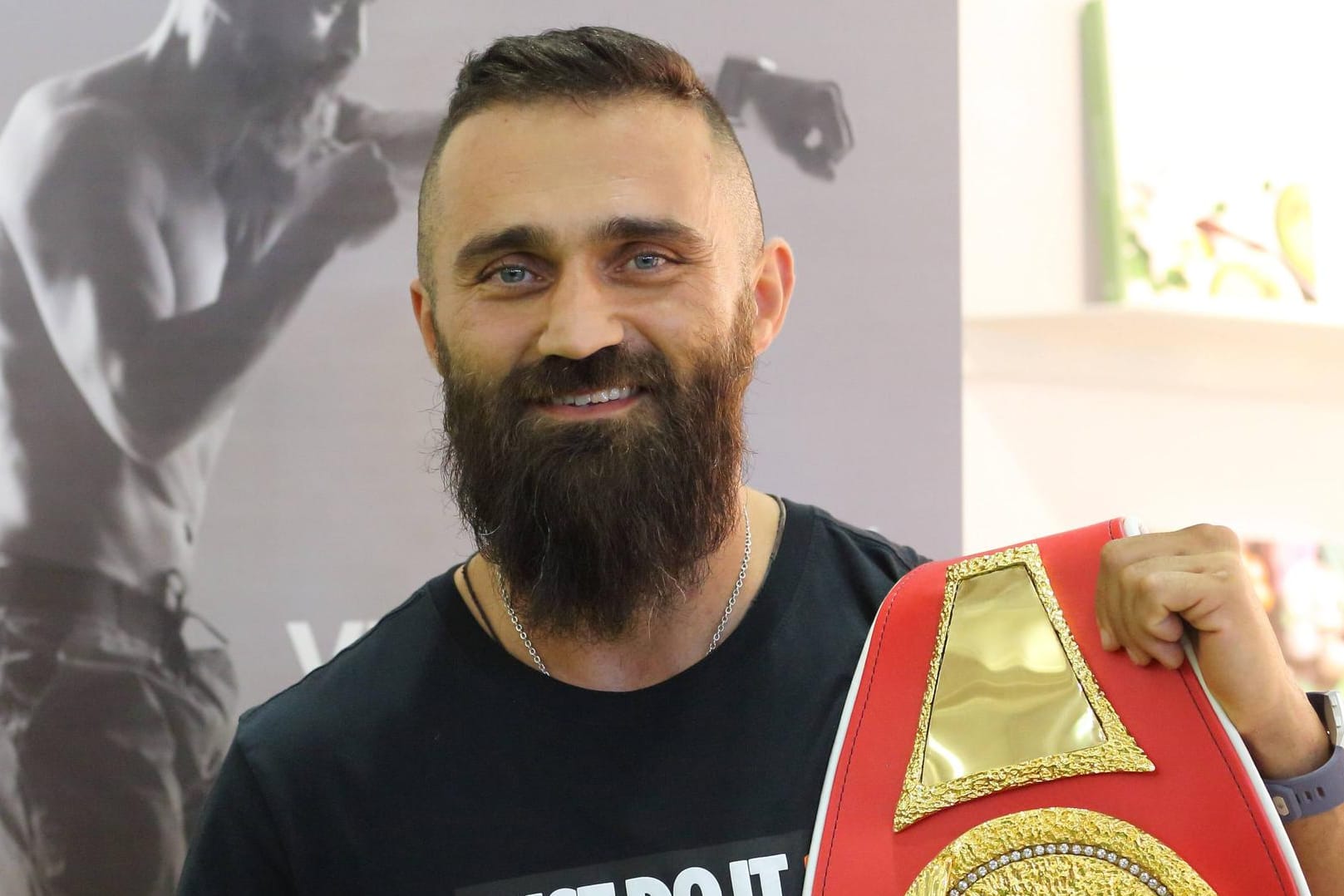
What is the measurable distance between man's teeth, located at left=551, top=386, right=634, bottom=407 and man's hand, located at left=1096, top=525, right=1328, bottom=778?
1.54 ft

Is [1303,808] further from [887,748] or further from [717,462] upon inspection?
[717,462]

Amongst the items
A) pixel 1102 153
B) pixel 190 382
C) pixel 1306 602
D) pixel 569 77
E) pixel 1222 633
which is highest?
pixel 1102 153

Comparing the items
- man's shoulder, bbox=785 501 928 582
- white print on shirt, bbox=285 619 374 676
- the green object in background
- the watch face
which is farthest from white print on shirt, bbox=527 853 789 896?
the green object in background

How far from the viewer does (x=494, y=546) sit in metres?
1.33

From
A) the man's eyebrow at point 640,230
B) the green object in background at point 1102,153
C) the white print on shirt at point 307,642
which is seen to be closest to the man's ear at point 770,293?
the man's eyebrow at point 640,230

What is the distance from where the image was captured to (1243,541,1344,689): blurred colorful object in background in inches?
93.1

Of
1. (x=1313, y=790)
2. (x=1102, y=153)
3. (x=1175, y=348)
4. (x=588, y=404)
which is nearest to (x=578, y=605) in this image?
(x=588, y=404)

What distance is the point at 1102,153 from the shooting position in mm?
2244

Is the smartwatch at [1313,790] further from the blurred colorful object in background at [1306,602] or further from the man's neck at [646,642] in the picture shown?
the blurred colorful object in background at [1306,602]

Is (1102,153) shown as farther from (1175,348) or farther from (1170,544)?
(1170,544)

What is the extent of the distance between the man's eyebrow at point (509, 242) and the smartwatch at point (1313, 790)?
30.6 inches

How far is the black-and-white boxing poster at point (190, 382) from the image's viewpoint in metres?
1.63

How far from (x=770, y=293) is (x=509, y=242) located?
0.33m

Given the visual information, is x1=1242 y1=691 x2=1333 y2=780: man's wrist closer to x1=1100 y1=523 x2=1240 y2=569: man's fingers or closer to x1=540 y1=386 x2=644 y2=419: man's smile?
x1=1100 y1=523 x2=1240 y2=569: man's fingers
